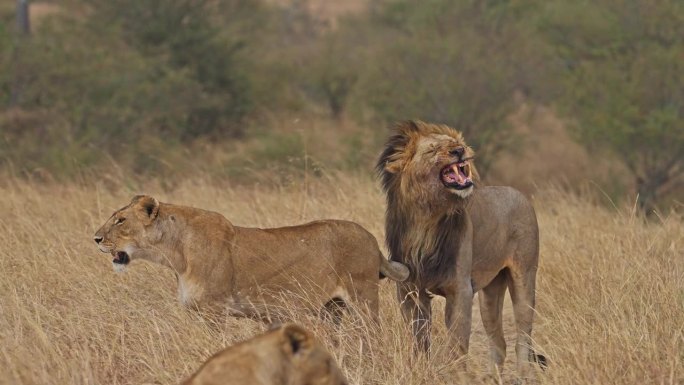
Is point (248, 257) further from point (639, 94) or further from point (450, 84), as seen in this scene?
point (450, 84)

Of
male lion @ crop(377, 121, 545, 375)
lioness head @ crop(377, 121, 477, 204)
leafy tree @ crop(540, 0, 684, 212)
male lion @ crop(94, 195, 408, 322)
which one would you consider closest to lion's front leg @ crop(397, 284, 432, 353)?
male lion @ crop(377, 121, 545, 375)

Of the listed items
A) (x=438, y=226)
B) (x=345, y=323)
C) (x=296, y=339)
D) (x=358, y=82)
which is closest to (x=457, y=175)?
(x=438, y=226)

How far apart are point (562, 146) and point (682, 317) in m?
16.6

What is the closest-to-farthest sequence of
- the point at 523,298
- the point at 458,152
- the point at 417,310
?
the point at 458,152 < the point at 417,310 < the point at 523,298

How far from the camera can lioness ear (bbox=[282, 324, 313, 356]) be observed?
3.49 metres

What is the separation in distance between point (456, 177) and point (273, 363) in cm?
211

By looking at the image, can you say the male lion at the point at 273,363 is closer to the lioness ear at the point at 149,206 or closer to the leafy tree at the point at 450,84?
the lioness ear at the point at 149,206

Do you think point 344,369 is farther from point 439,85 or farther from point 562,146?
point 562,146

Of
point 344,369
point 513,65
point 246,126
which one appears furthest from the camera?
point 246,126

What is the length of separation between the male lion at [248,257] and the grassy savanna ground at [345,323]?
15 cm

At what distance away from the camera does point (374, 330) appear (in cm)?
526

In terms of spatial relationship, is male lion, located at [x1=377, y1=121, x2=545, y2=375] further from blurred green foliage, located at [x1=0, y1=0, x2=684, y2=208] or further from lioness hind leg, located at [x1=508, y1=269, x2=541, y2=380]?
blurred green foliage, located at [x1=0, y1=0, x2=684, y2=208]

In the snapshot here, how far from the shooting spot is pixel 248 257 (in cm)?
574

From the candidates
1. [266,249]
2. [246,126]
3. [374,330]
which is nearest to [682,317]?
[374,330]
